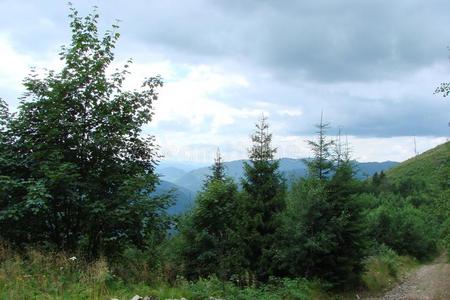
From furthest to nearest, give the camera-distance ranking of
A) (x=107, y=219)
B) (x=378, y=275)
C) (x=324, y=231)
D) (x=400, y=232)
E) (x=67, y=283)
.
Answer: (x=400, y=232), (x=378, y=275), (x=324, y=231), (x=107, y=219), (x=67, y=283)

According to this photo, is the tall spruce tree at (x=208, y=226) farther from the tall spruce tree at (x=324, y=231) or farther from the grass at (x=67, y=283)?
the grass at (x=67, y=283)

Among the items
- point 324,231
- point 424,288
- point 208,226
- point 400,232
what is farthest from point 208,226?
point 400,232

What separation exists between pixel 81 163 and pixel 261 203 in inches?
457

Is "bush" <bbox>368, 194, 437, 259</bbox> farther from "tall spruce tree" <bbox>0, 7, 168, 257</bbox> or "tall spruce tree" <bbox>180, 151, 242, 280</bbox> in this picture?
A: "tall spruce tree" <bbox>0, 7, 168, 257</bbox>

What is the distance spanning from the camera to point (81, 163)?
40.3 feet

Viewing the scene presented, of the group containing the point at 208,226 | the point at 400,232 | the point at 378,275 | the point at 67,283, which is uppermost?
the point at 208,226

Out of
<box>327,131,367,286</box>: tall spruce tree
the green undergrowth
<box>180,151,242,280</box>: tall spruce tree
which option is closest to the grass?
<box>180,151,242,280</box>: tall spruce tree

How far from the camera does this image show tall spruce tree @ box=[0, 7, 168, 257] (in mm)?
11297

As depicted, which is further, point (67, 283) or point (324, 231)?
point (324, 231)

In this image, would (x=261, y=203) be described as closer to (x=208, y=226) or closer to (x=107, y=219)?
(x=208, y=226)

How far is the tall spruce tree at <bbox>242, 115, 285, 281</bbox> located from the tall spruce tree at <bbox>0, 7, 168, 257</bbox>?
368 inches

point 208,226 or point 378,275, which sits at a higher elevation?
point 208,226

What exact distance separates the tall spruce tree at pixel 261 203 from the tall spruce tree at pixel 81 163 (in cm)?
935

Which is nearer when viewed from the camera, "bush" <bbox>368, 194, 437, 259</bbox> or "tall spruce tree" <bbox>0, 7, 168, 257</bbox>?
"tall spruce tree" <bbox>0, 7, 168, 257</bbox>
